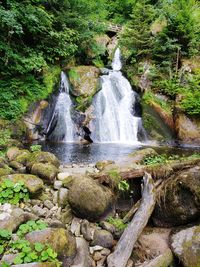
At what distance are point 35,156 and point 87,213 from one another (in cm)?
212

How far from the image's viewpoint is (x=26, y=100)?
395 inches

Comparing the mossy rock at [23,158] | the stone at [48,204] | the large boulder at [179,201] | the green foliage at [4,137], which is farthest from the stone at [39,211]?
the green foliage at [4,137]

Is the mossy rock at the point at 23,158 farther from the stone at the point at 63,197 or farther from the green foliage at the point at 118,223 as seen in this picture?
the green foliage at the point at 118,223

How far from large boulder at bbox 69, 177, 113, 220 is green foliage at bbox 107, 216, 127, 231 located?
0.17 meters

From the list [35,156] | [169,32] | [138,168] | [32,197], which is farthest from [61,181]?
[169,32]

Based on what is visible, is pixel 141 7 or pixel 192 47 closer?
pixel 192 47

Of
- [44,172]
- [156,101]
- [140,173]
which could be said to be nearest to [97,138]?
[156,101]

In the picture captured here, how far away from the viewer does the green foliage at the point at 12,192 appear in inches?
150

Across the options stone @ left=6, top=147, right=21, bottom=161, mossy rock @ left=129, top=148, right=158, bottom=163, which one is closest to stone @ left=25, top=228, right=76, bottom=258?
mossy rock @ left=129, top=148, right=158, bottom=163

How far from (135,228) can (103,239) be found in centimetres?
49

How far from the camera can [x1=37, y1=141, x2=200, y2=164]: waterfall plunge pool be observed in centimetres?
799

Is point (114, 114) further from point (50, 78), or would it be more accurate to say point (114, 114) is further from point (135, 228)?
point (135, 228)

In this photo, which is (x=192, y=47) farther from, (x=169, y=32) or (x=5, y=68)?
(x=5, y=68)

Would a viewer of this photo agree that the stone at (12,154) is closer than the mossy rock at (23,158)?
No
